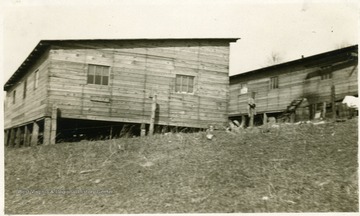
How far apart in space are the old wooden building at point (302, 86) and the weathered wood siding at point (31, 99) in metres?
12.7

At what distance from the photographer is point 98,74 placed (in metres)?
17.9

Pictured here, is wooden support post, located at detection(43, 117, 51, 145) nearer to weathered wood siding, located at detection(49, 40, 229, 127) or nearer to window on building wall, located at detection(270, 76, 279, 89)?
weathered wood siding, located at detection(49, 40, 229, 127)

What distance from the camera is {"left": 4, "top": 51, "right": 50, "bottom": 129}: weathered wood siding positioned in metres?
17.8

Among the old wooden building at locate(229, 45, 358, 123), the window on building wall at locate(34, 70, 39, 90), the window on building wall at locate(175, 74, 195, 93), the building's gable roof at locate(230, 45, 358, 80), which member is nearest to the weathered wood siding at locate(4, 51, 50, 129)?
the window on building wall at locate(34, 70, 39, 90)

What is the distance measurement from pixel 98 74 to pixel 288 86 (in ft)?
40.4

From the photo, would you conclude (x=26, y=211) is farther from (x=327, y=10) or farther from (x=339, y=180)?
(x=327, y=10)

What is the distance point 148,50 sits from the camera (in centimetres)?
1864

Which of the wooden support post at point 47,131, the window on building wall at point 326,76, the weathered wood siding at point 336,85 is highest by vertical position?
the window on building wall at point 326,76

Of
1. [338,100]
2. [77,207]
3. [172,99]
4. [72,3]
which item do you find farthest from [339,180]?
[338,100]

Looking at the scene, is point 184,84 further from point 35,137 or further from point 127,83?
point 35,137

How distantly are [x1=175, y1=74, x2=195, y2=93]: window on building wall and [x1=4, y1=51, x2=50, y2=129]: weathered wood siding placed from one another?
18.5ft

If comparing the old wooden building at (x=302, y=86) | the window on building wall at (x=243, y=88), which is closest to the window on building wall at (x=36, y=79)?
the old wooden building at (x=302, y=86)

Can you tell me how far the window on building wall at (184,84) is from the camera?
62.8 feet

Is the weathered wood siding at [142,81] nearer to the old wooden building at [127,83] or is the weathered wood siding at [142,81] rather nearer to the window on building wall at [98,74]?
the old wooden building at [127,83]
